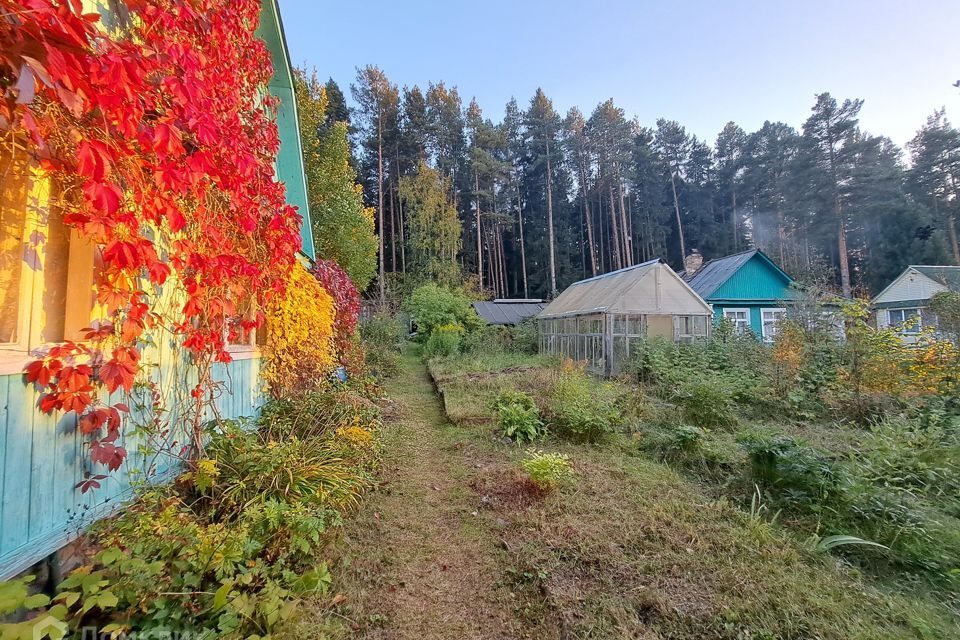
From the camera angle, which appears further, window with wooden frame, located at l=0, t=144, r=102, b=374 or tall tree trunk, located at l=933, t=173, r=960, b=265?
tall tree trunk, located at l=933, t=173, r=960, b=265

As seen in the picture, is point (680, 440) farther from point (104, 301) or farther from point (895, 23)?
point (895, 23)

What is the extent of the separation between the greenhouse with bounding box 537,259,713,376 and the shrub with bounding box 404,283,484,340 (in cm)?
579

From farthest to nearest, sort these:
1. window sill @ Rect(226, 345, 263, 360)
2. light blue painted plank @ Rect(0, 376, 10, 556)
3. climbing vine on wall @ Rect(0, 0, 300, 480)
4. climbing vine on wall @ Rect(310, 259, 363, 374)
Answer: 1. climbing vine on wall @ Rect(310, 259, 363, 374)
2. window sill @ Rect(226, 345, 263, 360)
3. light blue painted plank @ Rect(0, 376, 10, 556)
4. climbing vine on wall @ Rect(0, 0, 300, 480)

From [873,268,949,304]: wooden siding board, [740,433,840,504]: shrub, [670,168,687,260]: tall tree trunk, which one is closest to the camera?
[740,433,840,504]: shrub

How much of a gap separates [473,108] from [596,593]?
37.3 meters

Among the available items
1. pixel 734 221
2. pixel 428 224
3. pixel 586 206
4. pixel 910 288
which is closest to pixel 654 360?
pixel 910 288

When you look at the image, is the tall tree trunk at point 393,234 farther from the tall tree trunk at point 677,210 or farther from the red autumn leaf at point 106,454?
the red autumn leaf at point 106,454

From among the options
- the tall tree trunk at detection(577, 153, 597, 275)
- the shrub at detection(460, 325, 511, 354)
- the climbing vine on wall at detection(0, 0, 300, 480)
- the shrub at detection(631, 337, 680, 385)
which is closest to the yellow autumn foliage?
the climbing vine on wall at detection(0, 0, 300, 480)

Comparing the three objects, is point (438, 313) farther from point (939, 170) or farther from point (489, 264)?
point (939, 170)

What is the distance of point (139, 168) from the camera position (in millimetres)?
2389

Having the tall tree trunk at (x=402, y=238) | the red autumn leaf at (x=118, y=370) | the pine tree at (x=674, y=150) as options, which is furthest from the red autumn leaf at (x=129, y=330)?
the pine tree at (x=674, y=150)

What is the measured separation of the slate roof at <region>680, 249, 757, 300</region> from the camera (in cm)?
1978

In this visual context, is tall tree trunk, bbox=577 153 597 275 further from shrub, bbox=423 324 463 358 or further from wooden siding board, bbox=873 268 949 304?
shrub, bbox=423 324 463 358

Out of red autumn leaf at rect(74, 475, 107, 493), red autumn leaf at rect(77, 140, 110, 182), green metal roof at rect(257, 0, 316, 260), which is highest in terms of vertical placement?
green metal roof at rect(257, 0, 316, 260)
